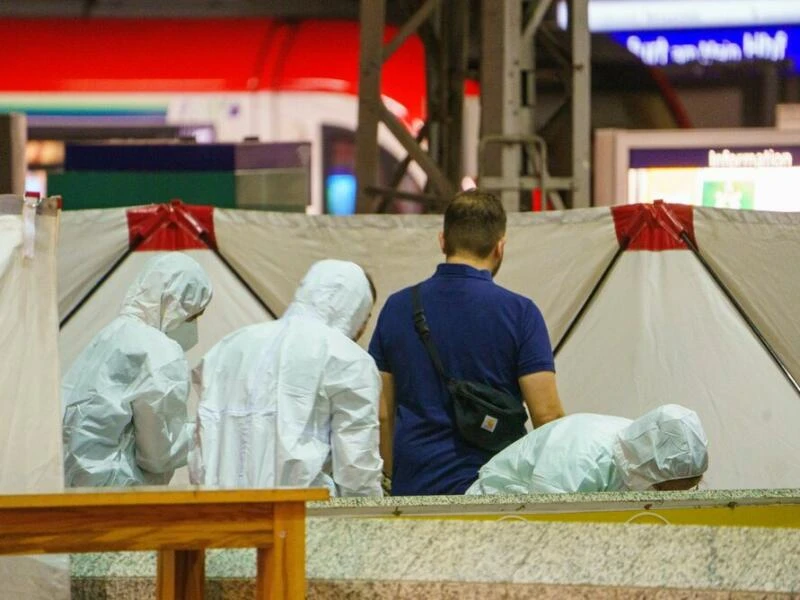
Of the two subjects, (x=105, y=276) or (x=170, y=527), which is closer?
(x=170, y=527)

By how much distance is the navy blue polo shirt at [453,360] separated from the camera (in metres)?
4.25

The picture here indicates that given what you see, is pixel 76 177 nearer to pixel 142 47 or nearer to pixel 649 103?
pixel 142 47

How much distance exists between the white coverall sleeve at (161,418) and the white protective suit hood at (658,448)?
1.49 meters

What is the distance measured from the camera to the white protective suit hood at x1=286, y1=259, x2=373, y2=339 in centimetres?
431

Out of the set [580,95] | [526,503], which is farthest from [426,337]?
[580,95]

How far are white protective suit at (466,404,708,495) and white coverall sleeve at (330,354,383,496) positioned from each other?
12.7 inches

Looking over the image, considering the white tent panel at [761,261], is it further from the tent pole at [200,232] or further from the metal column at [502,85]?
the metal column at [502,85]

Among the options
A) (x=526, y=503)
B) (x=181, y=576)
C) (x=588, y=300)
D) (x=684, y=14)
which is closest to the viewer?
(x=181, y=576)

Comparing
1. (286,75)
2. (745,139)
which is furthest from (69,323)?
(286,75)

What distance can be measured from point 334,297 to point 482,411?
0.56 metres

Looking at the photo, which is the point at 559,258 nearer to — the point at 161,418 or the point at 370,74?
the point at 161,418

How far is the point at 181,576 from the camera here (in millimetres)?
2902

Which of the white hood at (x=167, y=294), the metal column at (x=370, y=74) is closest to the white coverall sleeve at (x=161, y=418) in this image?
the white hood at (x=167, y=294)

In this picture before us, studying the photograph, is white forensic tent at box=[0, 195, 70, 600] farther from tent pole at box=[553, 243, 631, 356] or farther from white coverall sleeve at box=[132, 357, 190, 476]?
tent pole at box=[553, 243, 631, 356]
